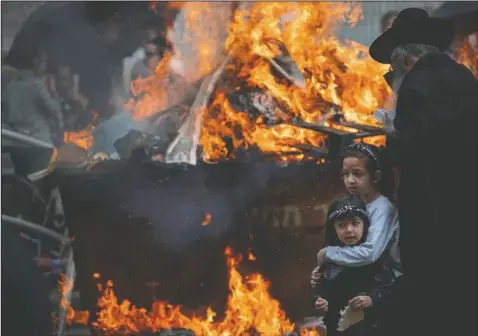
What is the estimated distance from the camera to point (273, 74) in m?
5.59

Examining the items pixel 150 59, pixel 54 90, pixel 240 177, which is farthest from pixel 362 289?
pixel 54 90

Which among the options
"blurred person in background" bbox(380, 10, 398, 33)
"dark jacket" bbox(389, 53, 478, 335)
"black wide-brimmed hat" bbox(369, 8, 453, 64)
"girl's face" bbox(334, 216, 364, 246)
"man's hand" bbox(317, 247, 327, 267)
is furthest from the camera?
"blurred person in background" bbox(380, 10, 398, 33)

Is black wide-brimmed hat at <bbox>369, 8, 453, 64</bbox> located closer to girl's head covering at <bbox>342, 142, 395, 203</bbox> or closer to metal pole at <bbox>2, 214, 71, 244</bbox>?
girl's head covering at <bbox>342, 142, 395, 203</bbox>

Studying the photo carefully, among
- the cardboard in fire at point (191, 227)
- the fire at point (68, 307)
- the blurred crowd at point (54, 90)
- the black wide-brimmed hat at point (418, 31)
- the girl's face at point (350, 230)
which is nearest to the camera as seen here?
the black wide-brimmed hat at point (418, 31)

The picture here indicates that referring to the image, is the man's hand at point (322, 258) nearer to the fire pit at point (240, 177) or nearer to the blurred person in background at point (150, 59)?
the fire pit at point (240, 177)

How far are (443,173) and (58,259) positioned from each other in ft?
10.5

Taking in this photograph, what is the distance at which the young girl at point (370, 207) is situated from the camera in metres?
4.34

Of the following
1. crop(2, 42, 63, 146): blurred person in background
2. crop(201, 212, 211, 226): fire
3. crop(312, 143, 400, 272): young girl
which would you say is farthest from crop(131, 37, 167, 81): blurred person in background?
crop(312, 143, 400, 272): young girl

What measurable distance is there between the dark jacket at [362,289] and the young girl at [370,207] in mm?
52

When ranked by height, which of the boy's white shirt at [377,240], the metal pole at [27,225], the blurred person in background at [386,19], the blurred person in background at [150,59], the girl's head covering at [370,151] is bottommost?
the metal pole at [27,225]

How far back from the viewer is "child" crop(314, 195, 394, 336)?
4.29m

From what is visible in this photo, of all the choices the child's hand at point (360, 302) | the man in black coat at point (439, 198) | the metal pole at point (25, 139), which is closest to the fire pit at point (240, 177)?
the metal pole at point (25, 139)

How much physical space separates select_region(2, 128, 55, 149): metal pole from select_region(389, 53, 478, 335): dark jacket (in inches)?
Answer: 119

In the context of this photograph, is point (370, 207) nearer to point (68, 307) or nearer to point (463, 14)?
point (463, 14)
